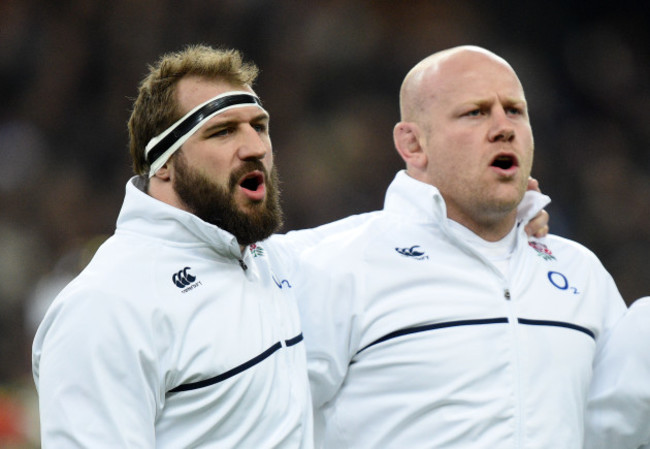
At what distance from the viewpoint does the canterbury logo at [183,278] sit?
2643 mm

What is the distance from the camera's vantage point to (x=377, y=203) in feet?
A: 25.2

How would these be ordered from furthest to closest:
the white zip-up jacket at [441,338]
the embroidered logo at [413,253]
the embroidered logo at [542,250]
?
the embroidered logo at [542,250], the embroidered logo at [413,253], the white zip-up jacket at [441,338]

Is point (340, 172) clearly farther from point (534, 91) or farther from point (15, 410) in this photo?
point (15, 410)

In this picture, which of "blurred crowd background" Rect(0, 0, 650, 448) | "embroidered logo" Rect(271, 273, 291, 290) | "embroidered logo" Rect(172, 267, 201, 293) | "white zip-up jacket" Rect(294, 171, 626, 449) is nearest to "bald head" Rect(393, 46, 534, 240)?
"white zip-up jacket" Rect(294, 171, 626, 449)

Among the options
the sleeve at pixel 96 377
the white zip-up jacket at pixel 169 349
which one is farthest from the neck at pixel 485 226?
the sleeve at pixel 96 377

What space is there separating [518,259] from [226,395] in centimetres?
112

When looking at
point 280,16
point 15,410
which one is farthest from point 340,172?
point 15,410

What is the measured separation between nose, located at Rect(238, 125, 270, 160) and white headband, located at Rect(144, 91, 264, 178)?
0.27 feet

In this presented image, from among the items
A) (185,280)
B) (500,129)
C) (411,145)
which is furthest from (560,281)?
(185,280)

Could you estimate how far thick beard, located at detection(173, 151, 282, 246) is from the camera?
110 inches

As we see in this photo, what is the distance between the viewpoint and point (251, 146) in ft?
9.30

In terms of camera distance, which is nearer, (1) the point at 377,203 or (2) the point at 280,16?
(1) the point at 377,203

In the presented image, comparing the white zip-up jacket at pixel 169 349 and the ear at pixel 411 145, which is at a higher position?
the ear at pixel 411 145

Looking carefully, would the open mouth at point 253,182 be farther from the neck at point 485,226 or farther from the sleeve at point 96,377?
the neck at point 485,226
